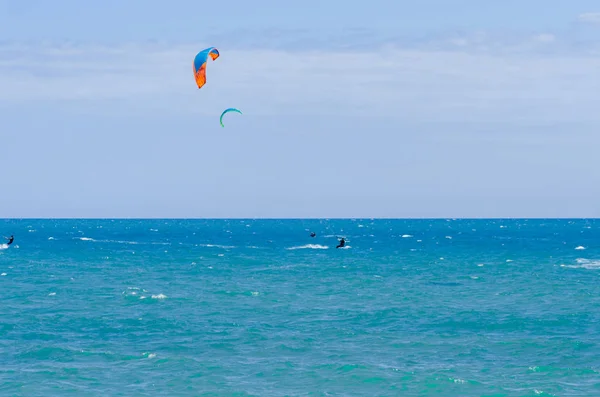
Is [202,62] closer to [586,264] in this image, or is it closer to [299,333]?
[299,333]

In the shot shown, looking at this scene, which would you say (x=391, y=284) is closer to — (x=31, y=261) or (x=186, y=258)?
(x=186, y=258)

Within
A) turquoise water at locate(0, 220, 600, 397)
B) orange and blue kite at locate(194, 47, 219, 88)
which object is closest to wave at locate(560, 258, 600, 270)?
turquoise water at locate(0, 220, 600, 397)

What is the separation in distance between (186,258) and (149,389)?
65445 mm

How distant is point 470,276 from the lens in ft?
228

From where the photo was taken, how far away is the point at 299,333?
38344 millimetres

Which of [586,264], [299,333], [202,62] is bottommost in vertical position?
[299,333]

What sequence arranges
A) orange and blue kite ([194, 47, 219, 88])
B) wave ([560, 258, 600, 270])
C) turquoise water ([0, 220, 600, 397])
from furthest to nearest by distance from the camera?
1. wave ([560, 258, 600, 270])
2. orange and blue kite ([194, 47, 219, 88])
3. turquoise water ([0, 220, 600, 397])

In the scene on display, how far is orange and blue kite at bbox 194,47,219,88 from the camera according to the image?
4594 centimetres

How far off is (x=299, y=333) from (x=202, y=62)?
17.6 meters

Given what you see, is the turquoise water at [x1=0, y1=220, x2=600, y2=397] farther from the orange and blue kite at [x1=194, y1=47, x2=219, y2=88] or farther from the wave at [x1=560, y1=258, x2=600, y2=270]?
the orange and blue kite at [x1=194, y1=47, x2=219, y2=88]

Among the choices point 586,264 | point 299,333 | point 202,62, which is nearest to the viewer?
point 299,333

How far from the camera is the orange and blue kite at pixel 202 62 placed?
4594 cm

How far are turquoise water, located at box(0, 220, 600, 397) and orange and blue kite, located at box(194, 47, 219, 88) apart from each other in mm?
13108

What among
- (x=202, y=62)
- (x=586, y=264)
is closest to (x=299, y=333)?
(x=202, y=62)
